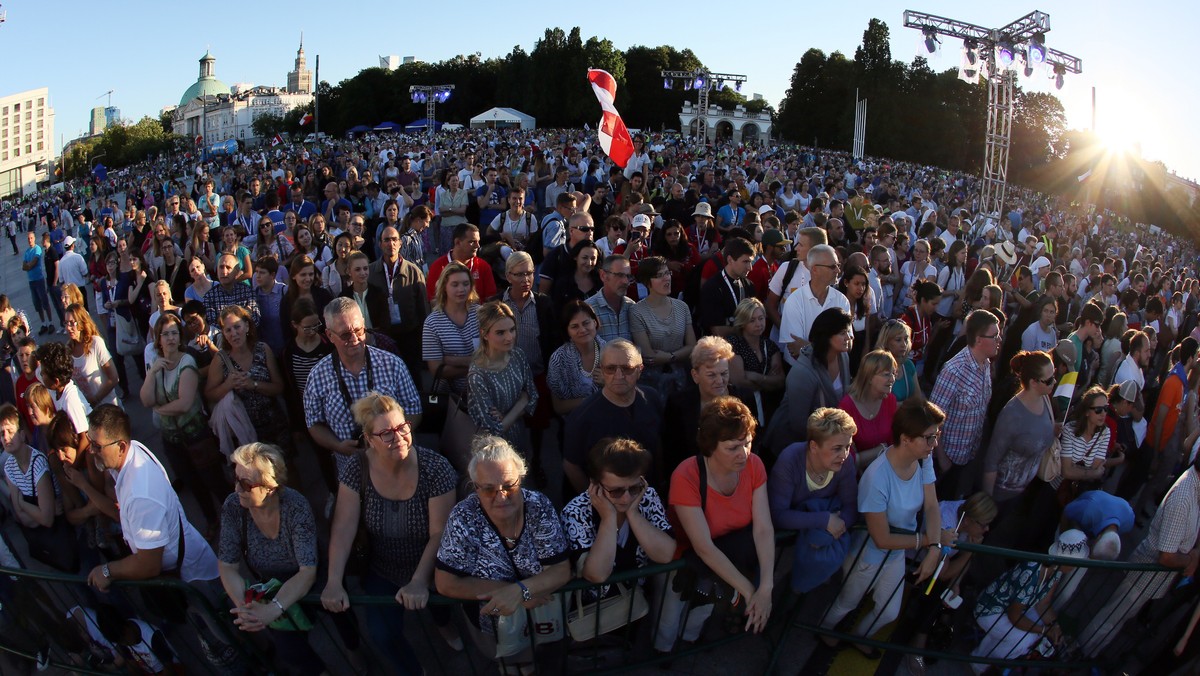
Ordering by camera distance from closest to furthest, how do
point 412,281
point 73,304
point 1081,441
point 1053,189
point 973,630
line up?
point 973,630, point 1081,441, point 73,304, point 412,281, point 1053,189

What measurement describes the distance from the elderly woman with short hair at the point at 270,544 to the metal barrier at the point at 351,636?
7 cm

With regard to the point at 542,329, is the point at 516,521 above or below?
below

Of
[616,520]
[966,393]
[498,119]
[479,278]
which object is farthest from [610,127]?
[498,119]

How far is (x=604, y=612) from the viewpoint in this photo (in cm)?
327

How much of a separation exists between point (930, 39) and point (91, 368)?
2009cm

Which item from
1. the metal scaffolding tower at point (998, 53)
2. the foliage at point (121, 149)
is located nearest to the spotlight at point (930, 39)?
the metal scaffolding tower at point (998, 53)

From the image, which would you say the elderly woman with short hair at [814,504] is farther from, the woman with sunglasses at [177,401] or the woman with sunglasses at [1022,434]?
the woman with sunglasses at [177,401]

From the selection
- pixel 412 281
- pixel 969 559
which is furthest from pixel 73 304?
pixel 969 559

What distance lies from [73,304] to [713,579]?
4.52 m

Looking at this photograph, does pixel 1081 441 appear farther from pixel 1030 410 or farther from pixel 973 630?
pixel 973 630

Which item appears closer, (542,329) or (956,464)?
(956,464)

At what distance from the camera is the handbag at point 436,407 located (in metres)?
4.46

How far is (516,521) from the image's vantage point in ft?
9.87

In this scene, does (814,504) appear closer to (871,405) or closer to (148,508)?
(871,405)
